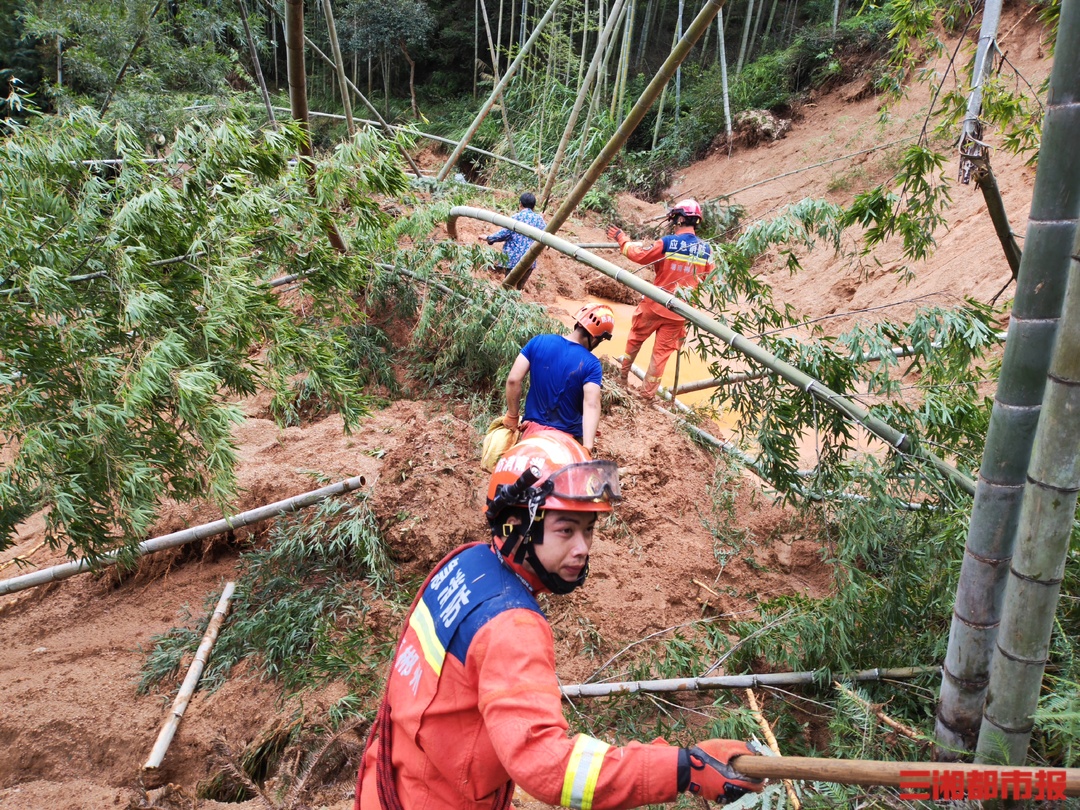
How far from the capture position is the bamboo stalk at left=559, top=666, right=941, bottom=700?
270 cm

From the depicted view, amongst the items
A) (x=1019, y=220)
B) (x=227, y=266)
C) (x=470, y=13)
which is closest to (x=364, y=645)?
(x=227, y=266)

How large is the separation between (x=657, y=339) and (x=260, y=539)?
3517mm

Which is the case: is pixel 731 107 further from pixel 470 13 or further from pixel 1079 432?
pixel 1079 432

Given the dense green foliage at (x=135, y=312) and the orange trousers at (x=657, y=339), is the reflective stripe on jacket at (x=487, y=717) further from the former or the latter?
the orange trousers at (x=657, y=339)

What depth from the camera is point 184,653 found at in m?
4.08

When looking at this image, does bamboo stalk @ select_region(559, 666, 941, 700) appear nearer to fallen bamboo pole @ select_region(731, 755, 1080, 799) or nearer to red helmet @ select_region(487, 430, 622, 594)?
fallen bamboo pole @ select_region(731, 755, 1080, 799)

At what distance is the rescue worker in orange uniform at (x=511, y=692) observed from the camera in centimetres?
131

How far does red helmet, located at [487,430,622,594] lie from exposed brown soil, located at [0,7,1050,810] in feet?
6.08

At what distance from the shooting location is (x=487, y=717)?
1354 mm

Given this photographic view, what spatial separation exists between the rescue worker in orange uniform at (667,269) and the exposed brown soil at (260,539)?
0.67 meters

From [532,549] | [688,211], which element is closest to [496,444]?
[532,549]

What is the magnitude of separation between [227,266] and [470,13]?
2276 cm

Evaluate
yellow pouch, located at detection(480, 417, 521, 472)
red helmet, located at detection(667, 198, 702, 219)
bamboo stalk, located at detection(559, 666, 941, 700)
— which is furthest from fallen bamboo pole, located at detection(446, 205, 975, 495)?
red helmet, located at detection(667, 198, 702, 219)

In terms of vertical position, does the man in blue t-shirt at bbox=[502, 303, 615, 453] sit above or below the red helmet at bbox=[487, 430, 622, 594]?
below
